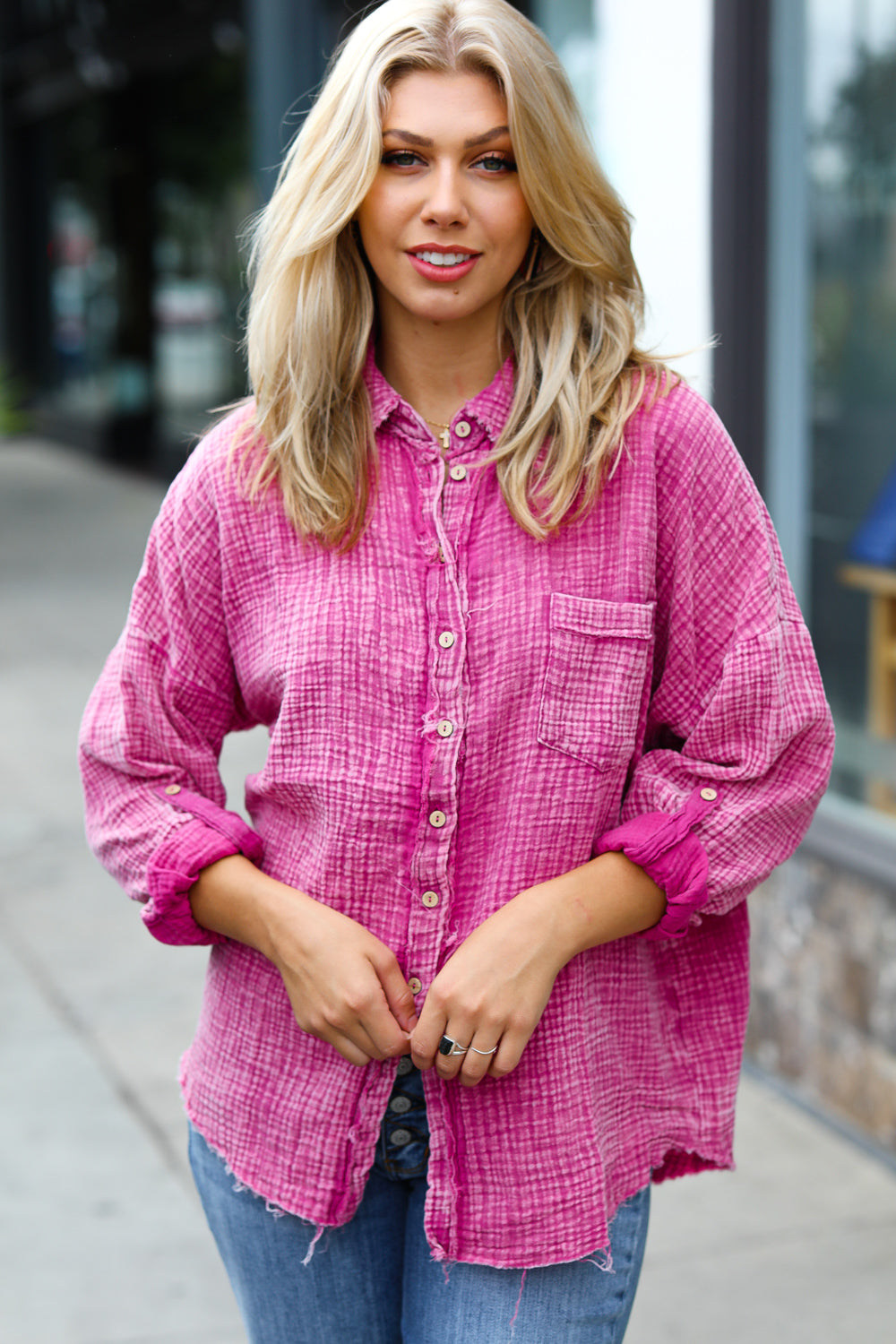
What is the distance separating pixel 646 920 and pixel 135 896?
1.74 ft

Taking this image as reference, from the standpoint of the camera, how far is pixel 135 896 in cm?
168

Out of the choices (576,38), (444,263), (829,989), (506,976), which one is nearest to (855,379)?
(576,38)

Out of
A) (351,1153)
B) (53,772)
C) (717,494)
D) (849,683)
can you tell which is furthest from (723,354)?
(53,772)

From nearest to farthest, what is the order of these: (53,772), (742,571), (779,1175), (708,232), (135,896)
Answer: (742,571)
(135,896)
(779,1175)
(708,232)
(53,772)

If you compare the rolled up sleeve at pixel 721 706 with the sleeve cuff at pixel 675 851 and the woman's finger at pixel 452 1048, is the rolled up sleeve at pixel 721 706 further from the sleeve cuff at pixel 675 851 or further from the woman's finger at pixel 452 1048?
the woman's finger at pixel 452 1048

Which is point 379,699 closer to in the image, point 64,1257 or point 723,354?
point 64,1257

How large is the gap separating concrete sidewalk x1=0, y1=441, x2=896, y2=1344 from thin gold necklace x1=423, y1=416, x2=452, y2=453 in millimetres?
931

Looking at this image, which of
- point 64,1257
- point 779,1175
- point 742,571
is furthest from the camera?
point 779,1175

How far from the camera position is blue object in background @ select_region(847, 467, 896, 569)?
369 centimetres

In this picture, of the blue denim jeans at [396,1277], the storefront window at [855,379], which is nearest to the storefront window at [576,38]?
the storefront window at [855,379]

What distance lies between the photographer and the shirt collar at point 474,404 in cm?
162

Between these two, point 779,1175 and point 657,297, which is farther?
point 657,297

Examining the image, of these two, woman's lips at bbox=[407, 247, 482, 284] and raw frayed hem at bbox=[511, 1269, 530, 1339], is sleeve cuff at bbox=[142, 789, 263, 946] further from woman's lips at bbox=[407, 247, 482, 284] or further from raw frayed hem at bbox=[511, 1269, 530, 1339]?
woman's lips at bbox=[407, 247, 482, 284]

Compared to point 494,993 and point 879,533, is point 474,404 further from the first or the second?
point 879,533
